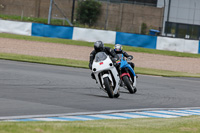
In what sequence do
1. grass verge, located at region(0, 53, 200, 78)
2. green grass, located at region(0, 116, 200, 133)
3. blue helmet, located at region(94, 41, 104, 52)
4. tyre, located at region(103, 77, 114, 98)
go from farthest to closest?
grass verge, located at region(0, 53, 200, 78) < blue helmet, located at region(94, 41, 104, 52) < tyre, located at region(103, 77, 114, 98) < green grass, located at region(0, 116, 200, 133)

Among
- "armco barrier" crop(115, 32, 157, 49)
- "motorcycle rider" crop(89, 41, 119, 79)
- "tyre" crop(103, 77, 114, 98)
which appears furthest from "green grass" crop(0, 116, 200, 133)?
"armco barrier" crop(115, 32, 157, 49)

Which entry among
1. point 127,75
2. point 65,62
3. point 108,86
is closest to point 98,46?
point 108,86

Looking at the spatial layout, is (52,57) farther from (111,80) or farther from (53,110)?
(53,110)

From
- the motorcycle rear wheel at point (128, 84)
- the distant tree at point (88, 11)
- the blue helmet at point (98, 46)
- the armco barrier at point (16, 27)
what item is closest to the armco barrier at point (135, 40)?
the armco barrier at point (16, 27)

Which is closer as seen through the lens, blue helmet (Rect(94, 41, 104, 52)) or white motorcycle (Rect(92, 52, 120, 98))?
white motorcycle (Rect(92, 52, 120, 98))

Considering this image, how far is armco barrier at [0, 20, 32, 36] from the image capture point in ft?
115

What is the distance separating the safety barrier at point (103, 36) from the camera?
32.8m

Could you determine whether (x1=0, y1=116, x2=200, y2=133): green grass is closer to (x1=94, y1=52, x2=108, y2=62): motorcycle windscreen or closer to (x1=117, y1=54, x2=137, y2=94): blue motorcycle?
(x1=94, y1=52, x2=108, y2=62): motorcycle windscreen

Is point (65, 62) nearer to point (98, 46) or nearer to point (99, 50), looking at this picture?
point (99, 50)

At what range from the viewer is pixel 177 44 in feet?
108

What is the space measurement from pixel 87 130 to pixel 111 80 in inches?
215

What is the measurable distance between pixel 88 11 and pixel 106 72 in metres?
38.1

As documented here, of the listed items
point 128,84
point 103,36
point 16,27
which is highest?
point 16,27

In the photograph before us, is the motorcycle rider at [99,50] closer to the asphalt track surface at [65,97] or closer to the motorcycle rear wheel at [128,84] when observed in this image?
the asphalt track surface at [65,97]
